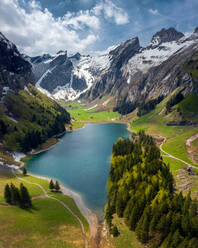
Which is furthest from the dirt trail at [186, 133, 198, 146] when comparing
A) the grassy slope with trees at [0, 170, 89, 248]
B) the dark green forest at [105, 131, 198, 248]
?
the grassy slope with trees at [0, 170, 89, 248]

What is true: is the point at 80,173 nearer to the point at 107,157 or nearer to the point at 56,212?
the point at 107,157

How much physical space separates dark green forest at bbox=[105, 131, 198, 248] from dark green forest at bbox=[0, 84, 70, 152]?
75.2 metres

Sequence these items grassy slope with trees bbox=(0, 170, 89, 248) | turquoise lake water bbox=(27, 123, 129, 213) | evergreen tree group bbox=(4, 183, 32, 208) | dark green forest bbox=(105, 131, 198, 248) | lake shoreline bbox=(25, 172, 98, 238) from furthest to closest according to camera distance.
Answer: turquoise lake water bbox=(27, 123, 129, 213), lake shoreline bbox=(25, 172, 98, 238), evergreen tree group bbox=(4, 183, 32, 208), grassy slope with trees bbox=(0, 170, 89, 248), dark green forest bbox=(105, 131, 198, 248)

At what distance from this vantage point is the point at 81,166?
95125mm

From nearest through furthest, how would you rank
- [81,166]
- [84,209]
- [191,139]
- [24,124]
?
[84,209] → [81,166] → [191,139] → [24,124]

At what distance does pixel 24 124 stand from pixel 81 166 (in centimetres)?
7466

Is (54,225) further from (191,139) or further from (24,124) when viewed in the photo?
(24,124)

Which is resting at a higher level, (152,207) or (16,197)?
(152,207)

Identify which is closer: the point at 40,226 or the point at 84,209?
the point at 40,226

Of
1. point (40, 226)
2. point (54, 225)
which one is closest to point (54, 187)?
point (54, 225)

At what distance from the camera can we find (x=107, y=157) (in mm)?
108375

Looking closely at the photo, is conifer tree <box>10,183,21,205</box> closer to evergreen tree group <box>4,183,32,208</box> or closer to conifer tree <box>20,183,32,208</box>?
evergreen tree group <box>4,183,32,208</box>

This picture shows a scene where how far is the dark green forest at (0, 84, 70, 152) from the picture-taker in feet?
379

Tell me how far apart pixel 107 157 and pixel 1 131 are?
75352mm
